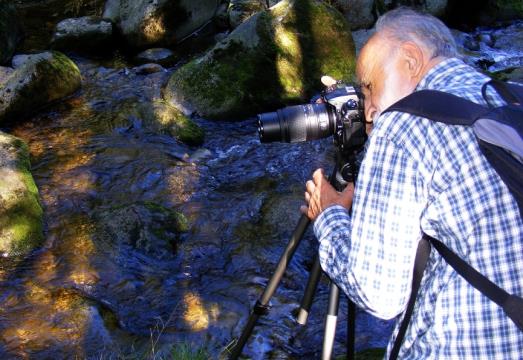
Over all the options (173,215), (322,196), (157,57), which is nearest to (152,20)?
(157,57)

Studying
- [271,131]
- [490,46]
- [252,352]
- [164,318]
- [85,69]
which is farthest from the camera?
[490,46]

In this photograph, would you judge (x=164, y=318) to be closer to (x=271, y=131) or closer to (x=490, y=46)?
(x=271, y=131)

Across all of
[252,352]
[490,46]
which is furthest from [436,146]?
[490,46]

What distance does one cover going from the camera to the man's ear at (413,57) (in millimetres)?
1414

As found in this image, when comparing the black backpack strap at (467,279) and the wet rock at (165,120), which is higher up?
the black backpack strap at (467,279)

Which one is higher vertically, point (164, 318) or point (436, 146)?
point (436, 146)

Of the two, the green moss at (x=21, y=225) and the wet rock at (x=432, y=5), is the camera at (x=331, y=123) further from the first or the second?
the wet rock at (x=432, y=5)

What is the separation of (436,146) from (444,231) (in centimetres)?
19

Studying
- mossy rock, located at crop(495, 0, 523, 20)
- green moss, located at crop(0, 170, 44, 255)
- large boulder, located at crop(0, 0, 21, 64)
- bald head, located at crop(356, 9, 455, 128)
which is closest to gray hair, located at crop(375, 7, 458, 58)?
bald head, located at crop(356, 9, 455, 128)

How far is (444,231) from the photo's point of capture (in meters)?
1.28

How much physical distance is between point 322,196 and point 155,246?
108 inches

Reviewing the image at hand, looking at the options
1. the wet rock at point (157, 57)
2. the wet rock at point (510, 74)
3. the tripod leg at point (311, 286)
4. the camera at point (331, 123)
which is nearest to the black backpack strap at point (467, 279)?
the camera at point (331, 123)

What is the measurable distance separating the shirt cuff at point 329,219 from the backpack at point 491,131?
268 mm

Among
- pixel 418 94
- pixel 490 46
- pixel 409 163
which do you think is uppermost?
pixel 418 94
